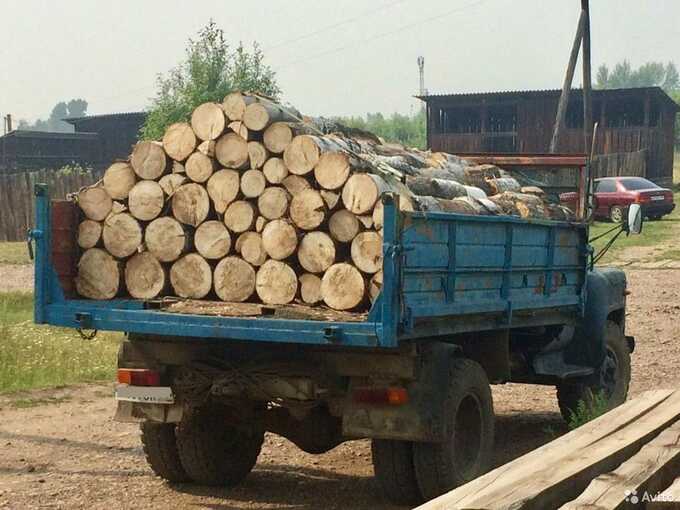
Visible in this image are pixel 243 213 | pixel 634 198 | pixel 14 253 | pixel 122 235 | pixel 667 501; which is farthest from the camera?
pixel 634 198

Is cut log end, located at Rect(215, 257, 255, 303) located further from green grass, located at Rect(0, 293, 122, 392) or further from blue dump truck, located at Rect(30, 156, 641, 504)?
green grass, located at Rect(0, 293, 122, 392)

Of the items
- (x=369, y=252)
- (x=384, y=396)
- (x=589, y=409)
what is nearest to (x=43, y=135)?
(x=589, y=409)

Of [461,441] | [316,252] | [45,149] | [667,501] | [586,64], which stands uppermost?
[586,64]

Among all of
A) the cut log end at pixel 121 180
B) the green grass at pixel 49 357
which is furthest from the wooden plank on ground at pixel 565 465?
the green grass at pixel 49 357

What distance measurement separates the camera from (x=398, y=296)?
638cm

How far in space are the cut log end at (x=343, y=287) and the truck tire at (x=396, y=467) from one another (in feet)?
2.94

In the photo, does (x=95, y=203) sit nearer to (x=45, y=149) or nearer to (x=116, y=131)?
(x=45, y=149)

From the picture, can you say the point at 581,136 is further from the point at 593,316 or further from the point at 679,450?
the point at 679,450

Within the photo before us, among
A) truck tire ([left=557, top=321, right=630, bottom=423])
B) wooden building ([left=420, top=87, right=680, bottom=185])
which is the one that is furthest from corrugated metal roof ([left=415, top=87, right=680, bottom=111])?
truck tire ([left=557, top=321, right=630, bottom=423])

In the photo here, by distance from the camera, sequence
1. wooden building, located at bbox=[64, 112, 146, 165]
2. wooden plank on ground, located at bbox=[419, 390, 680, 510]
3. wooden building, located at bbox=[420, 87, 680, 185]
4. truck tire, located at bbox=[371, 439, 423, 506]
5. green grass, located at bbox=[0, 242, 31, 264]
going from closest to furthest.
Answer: wooden plank on ground, located at bbox=[419, 390, 680, 510]
truck tire, located at bbox=[371, 439, 423, 506]
green grass, located at bbox=[0, 242, 31, 264]
wooden building, located at bbox=[420, 87, 680, 185]
wooden building, located at bbox=[64, 112, 146, 165]

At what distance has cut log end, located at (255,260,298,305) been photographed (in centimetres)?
698

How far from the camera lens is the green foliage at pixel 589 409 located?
8945mm

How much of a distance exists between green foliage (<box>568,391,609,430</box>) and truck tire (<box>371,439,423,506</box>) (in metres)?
2.09

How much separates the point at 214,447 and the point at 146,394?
0.79 meters
